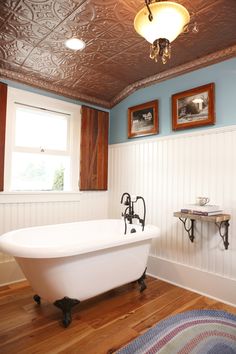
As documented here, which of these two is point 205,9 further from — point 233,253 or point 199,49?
point 233,253

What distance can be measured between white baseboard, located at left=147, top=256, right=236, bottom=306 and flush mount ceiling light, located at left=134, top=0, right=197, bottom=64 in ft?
6.71

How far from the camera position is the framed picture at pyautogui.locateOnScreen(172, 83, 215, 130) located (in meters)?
2.38

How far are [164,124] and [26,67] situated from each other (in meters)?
1.63

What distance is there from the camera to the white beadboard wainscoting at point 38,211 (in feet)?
8.32

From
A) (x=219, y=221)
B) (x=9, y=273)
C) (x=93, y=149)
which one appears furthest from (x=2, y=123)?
(x=219, y=221)

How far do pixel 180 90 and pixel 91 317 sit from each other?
7.89ft

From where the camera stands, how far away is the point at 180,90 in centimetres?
266

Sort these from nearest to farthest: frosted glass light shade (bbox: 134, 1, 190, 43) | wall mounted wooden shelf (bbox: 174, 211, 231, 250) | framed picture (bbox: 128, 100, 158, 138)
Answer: frosted glass light shade (bbox: 134, 1, 190, 43)
wall mounted wooden shelf (bbox: 174, 211, 231, 250)
framed picture (bbox: 128, 100, 158, 138)

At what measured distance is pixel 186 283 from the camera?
254 centimetres

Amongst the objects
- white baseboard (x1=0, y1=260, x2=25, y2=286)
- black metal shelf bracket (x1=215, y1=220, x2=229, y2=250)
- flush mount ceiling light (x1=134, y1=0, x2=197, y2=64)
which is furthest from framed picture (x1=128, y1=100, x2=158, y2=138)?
white baseboard (x1=0, y1=260, x2=25, y2=286)

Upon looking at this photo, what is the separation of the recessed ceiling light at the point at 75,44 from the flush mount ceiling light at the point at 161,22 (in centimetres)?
84

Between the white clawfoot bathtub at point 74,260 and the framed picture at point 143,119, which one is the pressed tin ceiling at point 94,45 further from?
the white clawfoot bathtub at point 74,260

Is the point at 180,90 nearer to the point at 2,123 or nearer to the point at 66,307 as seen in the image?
the point at 2,123

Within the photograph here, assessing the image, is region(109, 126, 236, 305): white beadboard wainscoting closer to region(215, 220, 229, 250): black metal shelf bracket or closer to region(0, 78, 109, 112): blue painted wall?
region(215, 220, 229, 250): black metal shelf bracket
